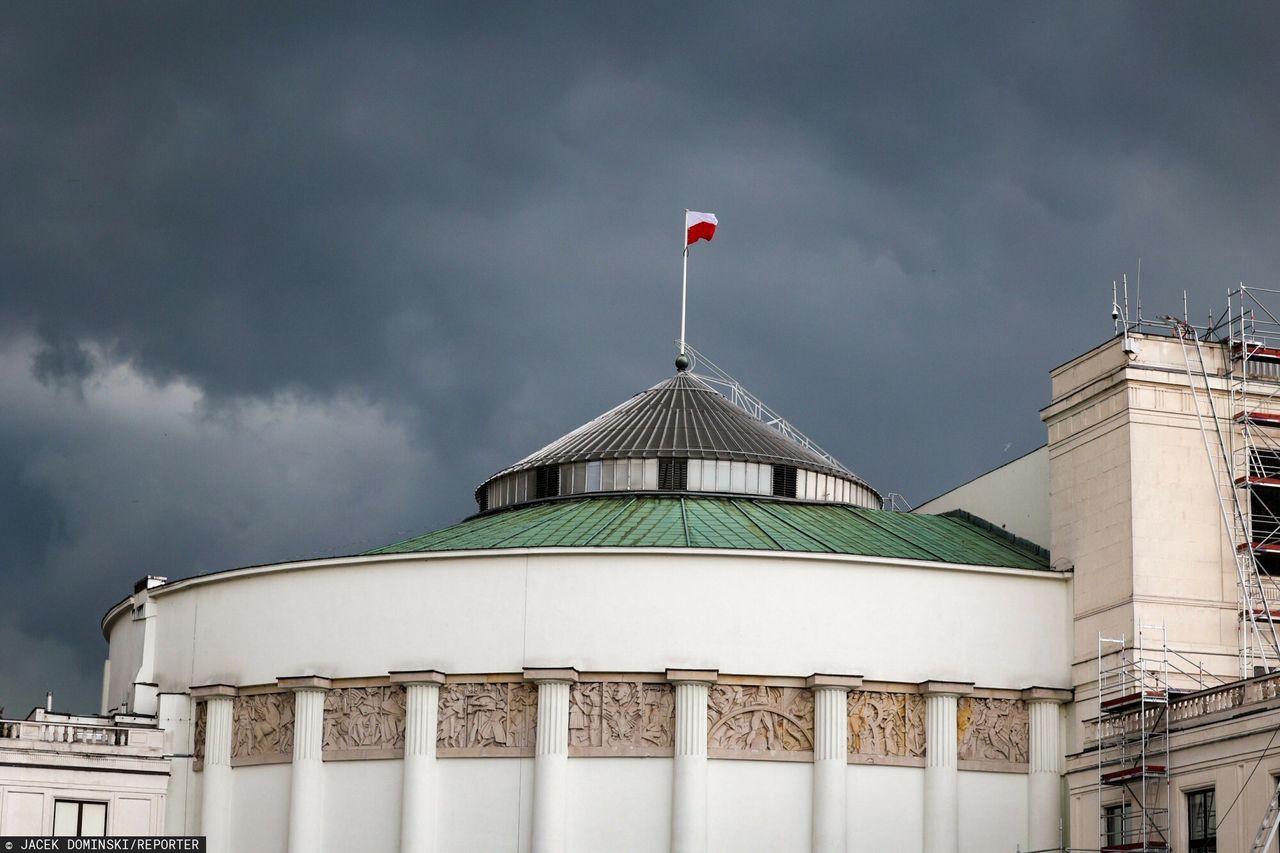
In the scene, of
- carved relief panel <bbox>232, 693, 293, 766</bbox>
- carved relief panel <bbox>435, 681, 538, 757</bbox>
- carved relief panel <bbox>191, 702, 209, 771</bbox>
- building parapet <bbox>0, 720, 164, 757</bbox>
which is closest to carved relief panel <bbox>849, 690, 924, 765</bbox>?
carved relief panel <bbox>435, 681, 538, 757</bbox>

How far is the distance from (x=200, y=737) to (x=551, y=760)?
1017 cm

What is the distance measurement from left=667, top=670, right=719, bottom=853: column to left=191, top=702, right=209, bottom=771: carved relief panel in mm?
12503

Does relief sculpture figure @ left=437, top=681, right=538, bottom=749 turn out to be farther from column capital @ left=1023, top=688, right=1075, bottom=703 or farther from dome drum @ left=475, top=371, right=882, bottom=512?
column capital @ left=1023, top=688, right=1075, bottom=703

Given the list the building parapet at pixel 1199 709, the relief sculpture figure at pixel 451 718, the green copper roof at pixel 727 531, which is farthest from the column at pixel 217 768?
the building parapet at pixel 1199 709

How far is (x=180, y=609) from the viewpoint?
187ft

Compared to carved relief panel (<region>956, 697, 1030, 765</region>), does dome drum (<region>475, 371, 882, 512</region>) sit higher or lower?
higher

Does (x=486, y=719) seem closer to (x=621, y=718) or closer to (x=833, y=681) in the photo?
(x=621, y=718)

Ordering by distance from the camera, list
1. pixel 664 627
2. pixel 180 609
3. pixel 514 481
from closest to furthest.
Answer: pixel 664 627
pixel 180 609
pixel 514 481

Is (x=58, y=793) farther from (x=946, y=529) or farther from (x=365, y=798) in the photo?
(x=946, y=529)

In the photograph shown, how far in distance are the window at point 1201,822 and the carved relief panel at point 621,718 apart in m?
12.0

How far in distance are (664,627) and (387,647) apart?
688 centimetres

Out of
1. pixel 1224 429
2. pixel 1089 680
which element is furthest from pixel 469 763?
pixel 1224 429

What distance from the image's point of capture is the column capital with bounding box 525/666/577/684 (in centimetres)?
5103

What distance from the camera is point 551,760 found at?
167 ft
